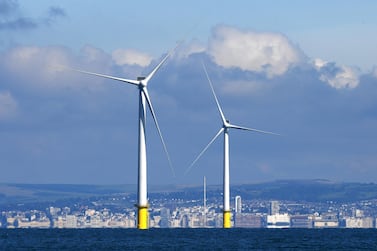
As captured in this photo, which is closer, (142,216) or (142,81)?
(142,216)

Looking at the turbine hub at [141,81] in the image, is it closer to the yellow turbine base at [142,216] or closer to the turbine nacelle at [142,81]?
the turbine nacelle at [142,81]

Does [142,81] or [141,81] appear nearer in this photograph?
[141,81]

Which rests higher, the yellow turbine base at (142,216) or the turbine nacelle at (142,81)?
the turbine nacelle at (142,81)

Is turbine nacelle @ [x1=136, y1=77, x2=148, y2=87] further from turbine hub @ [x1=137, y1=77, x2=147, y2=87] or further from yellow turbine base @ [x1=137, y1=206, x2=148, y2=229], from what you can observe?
yellow turbine base @ [x1=137, y1=206, x2=148, y2=229]

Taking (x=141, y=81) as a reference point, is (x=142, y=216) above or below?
below

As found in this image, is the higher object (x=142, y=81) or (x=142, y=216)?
(x=142, y=81)

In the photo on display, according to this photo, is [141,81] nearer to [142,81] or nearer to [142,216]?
[142,81]

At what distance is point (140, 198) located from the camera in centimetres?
15688

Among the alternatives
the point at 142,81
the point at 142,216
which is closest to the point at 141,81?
the point at 142,81

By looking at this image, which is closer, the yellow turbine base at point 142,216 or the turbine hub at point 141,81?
the yellow turbine base at point 142,216

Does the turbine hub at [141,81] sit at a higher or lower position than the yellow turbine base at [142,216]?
higher
